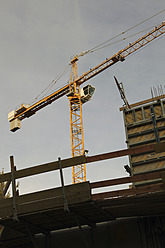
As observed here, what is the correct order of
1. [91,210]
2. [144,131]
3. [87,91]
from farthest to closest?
1. [87,91]
2. [144,131]
3. [91,210]

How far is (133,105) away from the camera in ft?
56.1

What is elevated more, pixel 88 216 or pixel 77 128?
pixel 77 128

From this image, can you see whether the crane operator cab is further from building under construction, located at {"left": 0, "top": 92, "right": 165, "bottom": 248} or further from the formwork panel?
building under construction, located at {"left": 0, "top": 92, "right": 165, "bottom": 248}

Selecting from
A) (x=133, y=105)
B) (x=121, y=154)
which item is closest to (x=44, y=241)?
(x=121, y=154)

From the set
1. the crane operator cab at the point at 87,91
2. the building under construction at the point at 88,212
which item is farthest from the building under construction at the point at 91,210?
the crane operator cab at the point at 87,91

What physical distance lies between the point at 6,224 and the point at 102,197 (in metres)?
3.46

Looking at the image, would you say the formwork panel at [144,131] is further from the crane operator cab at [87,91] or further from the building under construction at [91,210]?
the crane operator cab at [87,91]

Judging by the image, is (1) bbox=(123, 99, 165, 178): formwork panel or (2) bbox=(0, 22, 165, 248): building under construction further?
(1) bbox=(123, 99, 165, 178): formwork panel

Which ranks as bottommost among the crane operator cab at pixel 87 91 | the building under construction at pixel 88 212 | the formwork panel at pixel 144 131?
the building under construction at pixel 88 212

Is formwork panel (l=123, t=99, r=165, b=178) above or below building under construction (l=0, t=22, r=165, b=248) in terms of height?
above

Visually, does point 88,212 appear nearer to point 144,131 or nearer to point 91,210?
point 91,210

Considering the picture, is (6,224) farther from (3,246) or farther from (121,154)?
(121,154)

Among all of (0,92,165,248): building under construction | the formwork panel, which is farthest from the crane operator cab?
(0,92,165,248): building under construction

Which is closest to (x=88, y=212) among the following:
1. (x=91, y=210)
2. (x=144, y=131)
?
(x=91, y=210)
